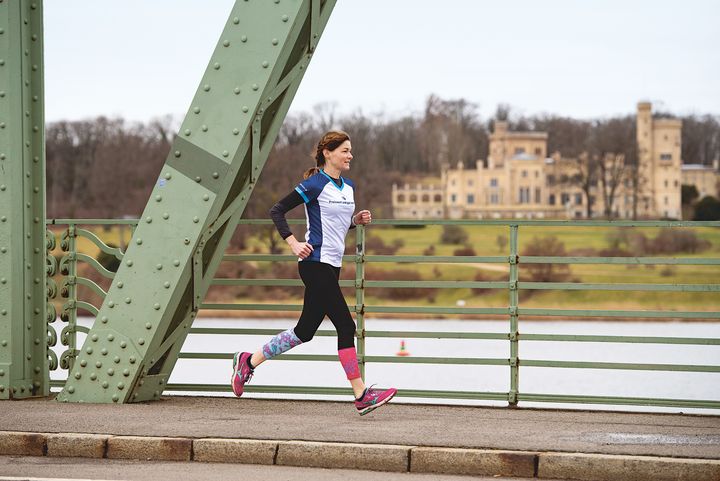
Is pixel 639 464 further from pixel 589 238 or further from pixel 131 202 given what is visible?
pixel 131 202

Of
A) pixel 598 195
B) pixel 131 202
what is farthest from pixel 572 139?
pixel 131 202

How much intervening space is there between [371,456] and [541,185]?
451ft

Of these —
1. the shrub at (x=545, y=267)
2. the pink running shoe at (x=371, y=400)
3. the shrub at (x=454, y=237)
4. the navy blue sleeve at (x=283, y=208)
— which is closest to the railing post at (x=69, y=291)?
the navy blue sleeve at (x=283, y=208)

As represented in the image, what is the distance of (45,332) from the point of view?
9.69 m

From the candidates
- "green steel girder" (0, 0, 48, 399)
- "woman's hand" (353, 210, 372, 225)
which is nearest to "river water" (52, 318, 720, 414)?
"green steel girder" (0, 0, 48, 399)

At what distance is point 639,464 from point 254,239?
5972 cm

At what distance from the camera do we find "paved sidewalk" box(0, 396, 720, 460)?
7.32m

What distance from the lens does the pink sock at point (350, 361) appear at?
27.6 feet

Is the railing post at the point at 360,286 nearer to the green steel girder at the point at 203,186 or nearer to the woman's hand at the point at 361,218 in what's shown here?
the woman's hand at the point at 361,218

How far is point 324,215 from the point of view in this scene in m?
8.40

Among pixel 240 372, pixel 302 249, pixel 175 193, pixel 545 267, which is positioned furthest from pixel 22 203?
pixel 545 267

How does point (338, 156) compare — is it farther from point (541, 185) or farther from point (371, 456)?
point (541, 185)

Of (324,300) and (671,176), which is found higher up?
(671,176)

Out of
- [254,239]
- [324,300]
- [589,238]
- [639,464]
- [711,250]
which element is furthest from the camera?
[589,238]
